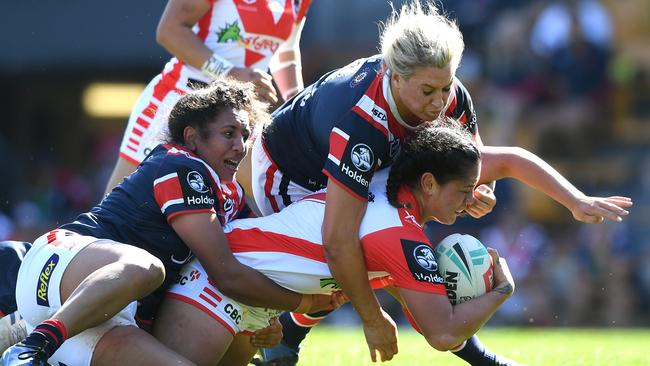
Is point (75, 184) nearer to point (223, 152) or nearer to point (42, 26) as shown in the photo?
point (42, 26)

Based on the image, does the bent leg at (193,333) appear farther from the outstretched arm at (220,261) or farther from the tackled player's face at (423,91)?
the tackled player's face at (423,91)

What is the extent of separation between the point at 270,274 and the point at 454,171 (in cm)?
92

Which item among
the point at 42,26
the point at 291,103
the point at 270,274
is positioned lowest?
the point at 42,26

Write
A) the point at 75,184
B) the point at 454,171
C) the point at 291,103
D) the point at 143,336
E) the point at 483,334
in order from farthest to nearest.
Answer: the point at 75,184 → the point at 483,334 → the point at 291,103 → the point at 454,171 → the point at 143,336

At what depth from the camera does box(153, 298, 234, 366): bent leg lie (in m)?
4.68

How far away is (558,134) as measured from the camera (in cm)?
1505

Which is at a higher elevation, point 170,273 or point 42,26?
point 170,273

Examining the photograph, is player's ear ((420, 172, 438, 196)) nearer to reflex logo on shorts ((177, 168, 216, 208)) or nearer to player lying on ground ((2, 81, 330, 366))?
player lying on ground ((2, 81, 330, 366))

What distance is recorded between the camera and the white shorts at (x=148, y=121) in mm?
6289

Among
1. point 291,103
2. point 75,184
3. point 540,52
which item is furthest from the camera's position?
point 75,184

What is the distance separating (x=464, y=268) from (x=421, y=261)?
275mm

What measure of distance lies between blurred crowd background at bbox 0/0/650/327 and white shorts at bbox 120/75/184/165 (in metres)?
7.33

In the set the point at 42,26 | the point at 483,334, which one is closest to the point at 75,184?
the point at 42,26

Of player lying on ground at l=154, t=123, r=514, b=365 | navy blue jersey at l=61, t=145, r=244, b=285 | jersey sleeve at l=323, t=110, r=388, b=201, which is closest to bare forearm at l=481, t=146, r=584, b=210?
player lying on ground at l=154, t=123, r=514, b=365
